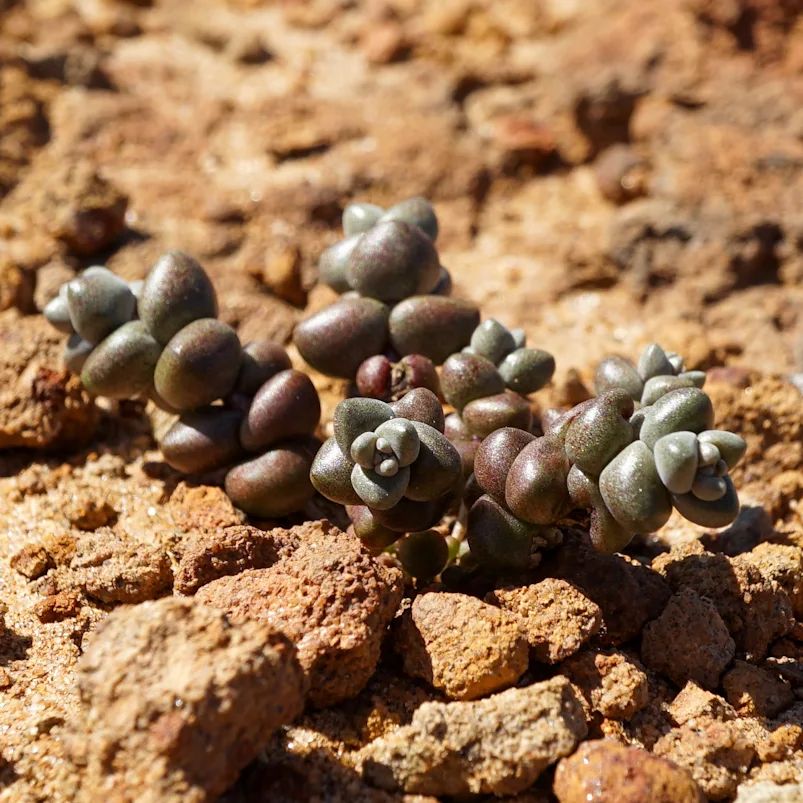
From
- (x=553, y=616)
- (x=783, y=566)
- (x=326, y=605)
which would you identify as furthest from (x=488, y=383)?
(x=783, y=566)

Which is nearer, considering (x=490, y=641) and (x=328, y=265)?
(x=490, y=641)

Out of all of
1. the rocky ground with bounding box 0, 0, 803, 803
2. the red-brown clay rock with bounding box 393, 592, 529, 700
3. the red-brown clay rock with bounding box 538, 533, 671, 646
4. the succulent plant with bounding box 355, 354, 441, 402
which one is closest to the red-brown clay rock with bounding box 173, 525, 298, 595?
the rocky ground with bounding box 0, 0, 803, 803

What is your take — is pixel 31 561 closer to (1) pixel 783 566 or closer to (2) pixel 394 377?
(2) pixel 394 377

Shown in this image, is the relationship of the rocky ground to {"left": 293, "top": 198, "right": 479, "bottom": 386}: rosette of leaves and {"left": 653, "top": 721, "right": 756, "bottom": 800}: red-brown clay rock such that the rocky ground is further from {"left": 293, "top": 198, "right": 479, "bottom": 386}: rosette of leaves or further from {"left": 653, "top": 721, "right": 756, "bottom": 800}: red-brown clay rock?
{"left": 293, "top": 198, "right": 479, "bottom": 386}: rosette of leaves

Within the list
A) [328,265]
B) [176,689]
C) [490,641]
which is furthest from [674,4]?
[176,689]

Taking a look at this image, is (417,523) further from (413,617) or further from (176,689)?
(176,689)
